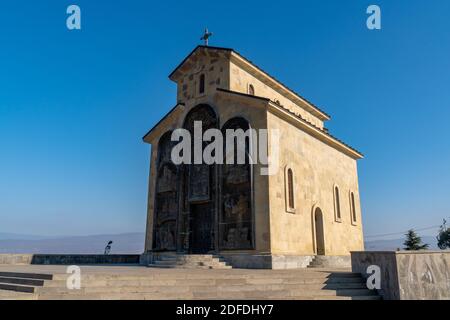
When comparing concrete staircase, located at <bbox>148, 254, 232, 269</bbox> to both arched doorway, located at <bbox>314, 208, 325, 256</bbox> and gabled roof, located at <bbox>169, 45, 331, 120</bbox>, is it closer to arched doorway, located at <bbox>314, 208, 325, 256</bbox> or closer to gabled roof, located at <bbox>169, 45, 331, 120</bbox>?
arched doorway, located at <bbox>314, 208, 325, 256</bbox>

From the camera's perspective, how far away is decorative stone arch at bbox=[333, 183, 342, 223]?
2263 centimetres

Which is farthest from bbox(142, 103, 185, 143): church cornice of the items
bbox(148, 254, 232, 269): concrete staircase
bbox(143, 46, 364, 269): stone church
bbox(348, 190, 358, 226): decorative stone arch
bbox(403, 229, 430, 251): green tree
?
bbox(403, 229, 430, 251): green tree

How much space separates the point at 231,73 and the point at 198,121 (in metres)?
3.38

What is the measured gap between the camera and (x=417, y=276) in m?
8.89

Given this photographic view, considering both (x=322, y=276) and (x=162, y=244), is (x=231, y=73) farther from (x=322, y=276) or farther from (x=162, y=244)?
(x=322, y=276)

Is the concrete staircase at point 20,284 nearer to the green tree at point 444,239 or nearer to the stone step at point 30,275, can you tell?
the stone step at point 30,275

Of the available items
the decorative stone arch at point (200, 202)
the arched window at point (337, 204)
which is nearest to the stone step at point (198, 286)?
the decorative stone arch at point (200, 202)

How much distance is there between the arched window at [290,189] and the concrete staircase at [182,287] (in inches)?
268

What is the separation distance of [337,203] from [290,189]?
276 inches

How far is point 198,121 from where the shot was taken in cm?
2006

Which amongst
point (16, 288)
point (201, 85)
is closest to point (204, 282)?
point (16, 288)

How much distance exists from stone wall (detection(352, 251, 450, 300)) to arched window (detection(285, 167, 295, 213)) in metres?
7.97

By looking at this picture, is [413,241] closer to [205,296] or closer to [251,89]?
[251,89]

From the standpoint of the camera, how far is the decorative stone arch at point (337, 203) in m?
22.6
